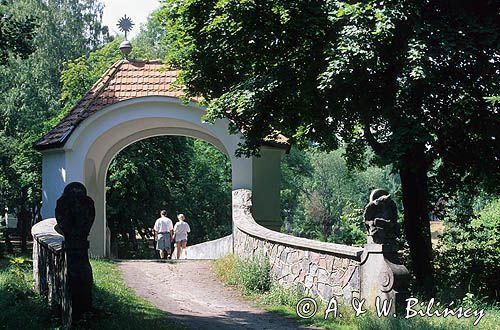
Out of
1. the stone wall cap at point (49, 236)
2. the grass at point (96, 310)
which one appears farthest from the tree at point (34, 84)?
the grass at point (96, 310)

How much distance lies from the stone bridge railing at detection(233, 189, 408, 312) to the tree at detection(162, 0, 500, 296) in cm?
228

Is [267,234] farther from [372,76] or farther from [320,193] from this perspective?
[320,193]

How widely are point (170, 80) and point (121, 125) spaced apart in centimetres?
179

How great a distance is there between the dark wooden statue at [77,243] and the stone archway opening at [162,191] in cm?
1449

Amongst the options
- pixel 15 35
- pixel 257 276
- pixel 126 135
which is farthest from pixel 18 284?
pixel 126 135

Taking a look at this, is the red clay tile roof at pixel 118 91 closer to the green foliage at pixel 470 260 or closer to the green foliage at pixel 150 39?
the green foliage at pixel 470 260

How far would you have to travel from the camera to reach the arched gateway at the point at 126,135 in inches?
694

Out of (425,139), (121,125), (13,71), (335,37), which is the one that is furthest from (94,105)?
(13,71)

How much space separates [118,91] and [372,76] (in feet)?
25.7

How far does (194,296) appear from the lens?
504 inches

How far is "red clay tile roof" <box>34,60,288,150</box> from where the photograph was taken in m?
17.8

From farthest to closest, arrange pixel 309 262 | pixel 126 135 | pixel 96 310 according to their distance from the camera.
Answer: pixel 126 135
pixel 309 262
pixel 96 310

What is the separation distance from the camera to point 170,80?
60.5 feet

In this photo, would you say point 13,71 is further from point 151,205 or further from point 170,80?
point 170,80
